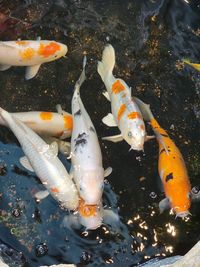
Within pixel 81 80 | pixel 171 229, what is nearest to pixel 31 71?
pixel 81 80

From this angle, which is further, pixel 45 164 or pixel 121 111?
pixel 121 111

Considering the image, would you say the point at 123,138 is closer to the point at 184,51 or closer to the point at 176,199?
the point at 176,199

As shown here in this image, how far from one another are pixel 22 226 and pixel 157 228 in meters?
1.39

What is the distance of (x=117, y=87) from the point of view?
588 centimetres

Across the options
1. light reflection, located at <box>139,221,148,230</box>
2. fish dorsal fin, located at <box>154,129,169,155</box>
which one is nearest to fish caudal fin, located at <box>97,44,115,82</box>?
fish dorsal fin, located at <box>154,129,169,155</box>

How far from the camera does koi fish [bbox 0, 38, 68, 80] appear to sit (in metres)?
6.28

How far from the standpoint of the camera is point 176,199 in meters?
5.14

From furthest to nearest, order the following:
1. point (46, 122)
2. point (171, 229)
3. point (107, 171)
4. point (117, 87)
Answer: point (117, 87), point (46, 122), point (107, 171), point (171, 229)

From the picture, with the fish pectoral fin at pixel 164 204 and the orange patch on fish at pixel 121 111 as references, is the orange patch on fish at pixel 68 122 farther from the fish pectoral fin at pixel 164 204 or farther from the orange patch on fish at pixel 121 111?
the fish pectoral fin at pixel 164 204

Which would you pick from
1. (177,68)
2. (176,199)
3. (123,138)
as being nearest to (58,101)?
(123,138)

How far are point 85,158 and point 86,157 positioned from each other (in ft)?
0.05

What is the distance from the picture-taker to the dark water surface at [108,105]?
5.37 m

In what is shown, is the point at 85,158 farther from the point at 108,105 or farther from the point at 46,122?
the point at 108,105

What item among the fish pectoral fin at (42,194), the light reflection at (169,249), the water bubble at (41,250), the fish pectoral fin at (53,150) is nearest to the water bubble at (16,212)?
the fish pectoral fin at (42,194)
